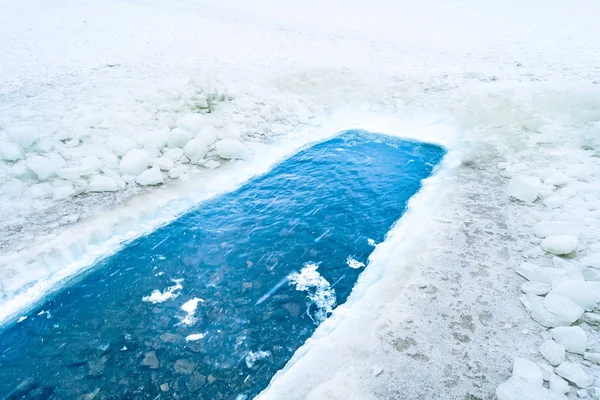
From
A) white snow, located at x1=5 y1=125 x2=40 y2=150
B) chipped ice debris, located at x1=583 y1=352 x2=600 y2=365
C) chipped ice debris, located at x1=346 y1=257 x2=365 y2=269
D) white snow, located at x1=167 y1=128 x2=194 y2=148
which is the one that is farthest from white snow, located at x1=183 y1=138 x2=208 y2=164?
chipped ice debris, located at x1=583 y1=352 x2=600 y2=365

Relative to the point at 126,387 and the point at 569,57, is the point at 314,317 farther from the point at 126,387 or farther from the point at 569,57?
the point at 569,57

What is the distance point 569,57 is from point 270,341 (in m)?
12.7

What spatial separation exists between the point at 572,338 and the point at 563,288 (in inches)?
23.6

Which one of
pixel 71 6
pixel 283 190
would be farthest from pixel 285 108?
pixel 71 6

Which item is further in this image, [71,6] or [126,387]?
[71,6]

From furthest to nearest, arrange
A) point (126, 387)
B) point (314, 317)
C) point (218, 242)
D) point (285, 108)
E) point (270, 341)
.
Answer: point (285, 108) → point (218, 242) → point (314, 317) → point (270, 341) → point (126, 387)

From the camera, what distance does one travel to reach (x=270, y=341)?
3.90m

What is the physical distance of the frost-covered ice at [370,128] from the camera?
11.6ft

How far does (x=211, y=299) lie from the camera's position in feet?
Answer: 14.4

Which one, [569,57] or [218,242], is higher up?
[569,57]

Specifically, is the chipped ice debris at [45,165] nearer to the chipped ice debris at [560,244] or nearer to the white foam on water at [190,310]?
the white foam on water at [190,310]

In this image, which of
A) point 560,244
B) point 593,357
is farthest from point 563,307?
point 560,244

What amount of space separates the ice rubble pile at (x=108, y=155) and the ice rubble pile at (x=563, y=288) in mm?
5219

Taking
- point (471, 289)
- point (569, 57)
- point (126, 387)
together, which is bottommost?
point (126, 387)
